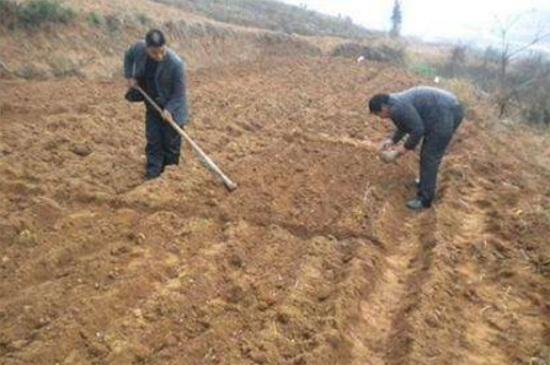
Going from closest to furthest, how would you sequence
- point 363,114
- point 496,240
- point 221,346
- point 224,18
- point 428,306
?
point 221,346, point 428,306, point 496,240, point 363,114, point 224,18

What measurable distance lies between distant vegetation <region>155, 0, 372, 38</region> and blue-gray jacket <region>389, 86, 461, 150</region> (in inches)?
601

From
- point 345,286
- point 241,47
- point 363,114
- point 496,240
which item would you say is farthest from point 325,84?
point 345,286

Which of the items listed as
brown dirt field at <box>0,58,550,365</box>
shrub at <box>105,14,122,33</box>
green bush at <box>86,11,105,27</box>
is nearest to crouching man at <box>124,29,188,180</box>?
brown dirt field at <box>0,58,550,365</box>

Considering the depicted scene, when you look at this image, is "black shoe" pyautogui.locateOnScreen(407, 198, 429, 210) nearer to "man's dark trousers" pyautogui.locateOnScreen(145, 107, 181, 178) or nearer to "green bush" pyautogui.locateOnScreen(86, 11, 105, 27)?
"man's dark trousers" pyautogui.locateOnScreen(145, 107, 181, 178)

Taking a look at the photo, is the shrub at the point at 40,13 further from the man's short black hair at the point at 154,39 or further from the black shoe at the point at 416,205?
the black shoe at the point at 416,205

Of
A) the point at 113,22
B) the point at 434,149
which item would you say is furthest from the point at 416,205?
the point at 113,22

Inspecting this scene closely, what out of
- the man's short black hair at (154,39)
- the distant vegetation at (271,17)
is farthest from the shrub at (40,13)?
the distant vegetation at (271,17)

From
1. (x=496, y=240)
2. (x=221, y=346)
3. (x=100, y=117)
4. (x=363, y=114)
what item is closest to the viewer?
(x=221, y=346)

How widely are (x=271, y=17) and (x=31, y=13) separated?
19.2 metres

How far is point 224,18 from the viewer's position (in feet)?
74.7

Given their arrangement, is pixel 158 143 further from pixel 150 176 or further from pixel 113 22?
pixel 113 22

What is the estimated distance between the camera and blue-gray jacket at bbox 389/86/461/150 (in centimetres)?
678

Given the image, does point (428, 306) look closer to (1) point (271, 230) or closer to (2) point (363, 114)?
(1) point (271, 230)

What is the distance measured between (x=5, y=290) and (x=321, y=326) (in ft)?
7.26
